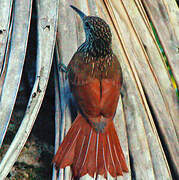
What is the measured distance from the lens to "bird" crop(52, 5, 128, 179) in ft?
8.48

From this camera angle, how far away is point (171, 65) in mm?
3145

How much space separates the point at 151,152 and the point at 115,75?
713 millimetres

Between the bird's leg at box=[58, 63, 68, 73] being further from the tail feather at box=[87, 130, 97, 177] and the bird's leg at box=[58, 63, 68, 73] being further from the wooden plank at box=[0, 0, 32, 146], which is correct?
the tail feather at box=[87, 130, 97, 177]

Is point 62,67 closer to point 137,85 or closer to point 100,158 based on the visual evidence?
point 137,85

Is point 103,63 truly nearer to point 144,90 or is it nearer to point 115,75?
point 115,75

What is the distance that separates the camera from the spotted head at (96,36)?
9.48ft

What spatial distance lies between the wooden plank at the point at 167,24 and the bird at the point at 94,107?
1.66 ft

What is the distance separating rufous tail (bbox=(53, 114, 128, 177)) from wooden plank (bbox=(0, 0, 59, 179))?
1.15ft

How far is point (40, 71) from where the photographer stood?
8.50 ft

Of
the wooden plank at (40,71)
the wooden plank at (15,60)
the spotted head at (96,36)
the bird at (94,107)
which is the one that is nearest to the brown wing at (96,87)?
the bird at (94,107)

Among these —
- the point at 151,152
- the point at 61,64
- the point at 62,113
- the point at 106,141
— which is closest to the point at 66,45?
the point at 61,64

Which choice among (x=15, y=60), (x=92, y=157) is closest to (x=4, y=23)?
(x=15, y=60)

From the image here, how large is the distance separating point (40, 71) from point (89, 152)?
72 cm

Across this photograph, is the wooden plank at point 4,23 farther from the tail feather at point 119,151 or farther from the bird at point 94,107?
the tail feather at point 119,151
